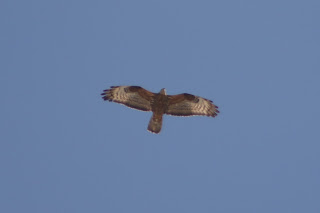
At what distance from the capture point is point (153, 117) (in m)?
17.7

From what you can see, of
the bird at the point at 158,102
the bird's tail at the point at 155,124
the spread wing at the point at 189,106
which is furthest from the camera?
the spread wing at the point at 189,106

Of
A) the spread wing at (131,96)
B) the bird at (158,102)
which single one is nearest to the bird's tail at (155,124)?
the bird at (158,102)

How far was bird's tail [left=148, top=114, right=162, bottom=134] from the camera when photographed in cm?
1747

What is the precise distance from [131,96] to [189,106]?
6.67 ft

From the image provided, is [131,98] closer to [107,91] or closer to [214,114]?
[107,91]

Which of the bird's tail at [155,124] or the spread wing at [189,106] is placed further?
the spread wing at [189,106]

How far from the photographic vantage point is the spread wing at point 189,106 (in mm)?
18125

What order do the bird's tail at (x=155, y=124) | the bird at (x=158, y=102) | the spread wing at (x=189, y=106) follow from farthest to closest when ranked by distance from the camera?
1. the spread wing at (x=189, y=106)
2. the bird at (x=158, y=102)
3. the bird's tail at (x=155, y=124)

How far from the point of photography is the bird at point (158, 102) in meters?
17.8

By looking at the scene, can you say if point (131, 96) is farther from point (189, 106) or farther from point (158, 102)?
point (189, 106)

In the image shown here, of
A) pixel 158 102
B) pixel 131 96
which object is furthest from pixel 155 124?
pixel 131 96

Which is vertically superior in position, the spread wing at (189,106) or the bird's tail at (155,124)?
the spread wing at (189,106)

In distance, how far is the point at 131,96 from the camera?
721 inches

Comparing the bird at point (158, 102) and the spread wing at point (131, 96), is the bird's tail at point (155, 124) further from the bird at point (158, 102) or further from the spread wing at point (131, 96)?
the spread wing at point (131, 96)
